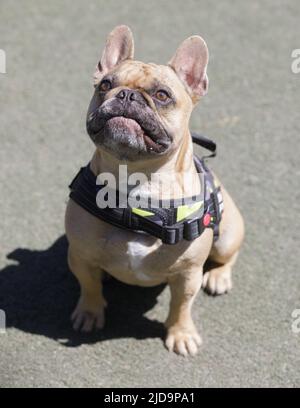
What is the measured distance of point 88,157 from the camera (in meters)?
4.54

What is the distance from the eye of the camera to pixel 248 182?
4.42 m

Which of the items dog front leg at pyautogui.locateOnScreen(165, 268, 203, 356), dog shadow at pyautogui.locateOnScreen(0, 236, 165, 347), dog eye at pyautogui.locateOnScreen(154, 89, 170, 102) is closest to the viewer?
dog eye at pyautogui.locateOnScreen(154, 89, 170, 102)

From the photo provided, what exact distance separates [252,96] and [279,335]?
2110 millimetres

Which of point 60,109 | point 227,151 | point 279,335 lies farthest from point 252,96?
point 279,335

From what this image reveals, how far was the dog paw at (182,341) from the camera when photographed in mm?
3451

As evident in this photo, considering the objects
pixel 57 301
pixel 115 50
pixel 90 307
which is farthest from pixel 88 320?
pixel 115 50

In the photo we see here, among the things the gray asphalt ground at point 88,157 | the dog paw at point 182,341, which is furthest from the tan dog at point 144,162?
the gray asphalt ground at point 88,157

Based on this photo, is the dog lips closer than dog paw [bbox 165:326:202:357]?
Yes

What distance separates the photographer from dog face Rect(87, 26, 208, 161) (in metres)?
2.76

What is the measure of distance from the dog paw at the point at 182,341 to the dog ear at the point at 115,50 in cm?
127

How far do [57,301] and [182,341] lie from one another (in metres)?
0.69

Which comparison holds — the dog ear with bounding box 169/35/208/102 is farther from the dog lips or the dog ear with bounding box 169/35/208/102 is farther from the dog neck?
the dog lips

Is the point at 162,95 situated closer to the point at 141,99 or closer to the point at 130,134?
the point at 141,99

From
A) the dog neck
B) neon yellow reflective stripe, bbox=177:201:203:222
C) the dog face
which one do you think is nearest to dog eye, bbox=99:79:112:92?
the dog face
